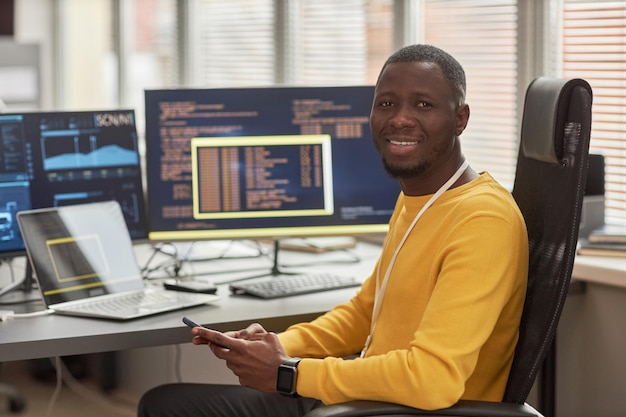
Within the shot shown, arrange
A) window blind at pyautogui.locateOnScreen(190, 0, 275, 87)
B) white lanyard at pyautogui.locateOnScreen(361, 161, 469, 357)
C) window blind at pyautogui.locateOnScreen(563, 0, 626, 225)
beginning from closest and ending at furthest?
white lanyard at pyautogui.locateOnScreen(361, 161, 469, 357) → window blind at pyautogui.locateOnScreen(563, 0, 626, 225) → window blind at pyautogui.locateOnScreen(190, 0, 275, 87)

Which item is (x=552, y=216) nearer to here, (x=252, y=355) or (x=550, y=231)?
(x=550, y=231)

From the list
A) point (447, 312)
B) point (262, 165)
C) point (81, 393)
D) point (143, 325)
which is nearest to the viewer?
point (447, 312)

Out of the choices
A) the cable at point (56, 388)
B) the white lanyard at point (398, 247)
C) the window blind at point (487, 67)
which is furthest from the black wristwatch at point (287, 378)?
the cable at point (56, 388)

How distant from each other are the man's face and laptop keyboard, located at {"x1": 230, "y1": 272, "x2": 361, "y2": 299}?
69 cm

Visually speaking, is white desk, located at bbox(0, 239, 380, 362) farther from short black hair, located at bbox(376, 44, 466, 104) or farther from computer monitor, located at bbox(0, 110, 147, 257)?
short black hair, located at bbox(376, 44, 466, 104)

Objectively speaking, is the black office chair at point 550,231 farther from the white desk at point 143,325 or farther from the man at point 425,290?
the white desk at point 143,325

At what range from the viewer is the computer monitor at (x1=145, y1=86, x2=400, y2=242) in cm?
273

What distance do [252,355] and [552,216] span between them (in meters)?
0.65

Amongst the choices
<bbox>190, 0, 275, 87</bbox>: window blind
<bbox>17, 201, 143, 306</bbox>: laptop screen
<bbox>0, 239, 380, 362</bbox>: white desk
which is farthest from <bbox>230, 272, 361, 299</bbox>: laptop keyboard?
<bbox>190, 0, 275, 87</bbox>: window blind

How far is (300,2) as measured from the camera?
438cm

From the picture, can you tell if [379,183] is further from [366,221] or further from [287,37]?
[287,37]

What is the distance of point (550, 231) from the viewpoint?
1813 millimetres

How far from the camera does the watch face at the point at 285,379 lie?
1.80 meters

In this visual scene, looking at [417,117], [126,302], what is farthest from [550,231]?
[126,302]
